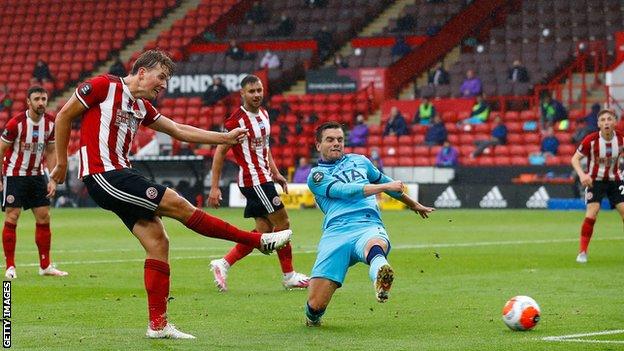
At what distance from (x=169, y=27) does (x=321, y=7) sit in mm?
6810

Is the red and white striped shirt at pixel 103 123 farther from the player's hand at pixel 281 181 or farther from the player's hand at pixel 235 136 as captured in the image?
the player's hand at pixel 281 181

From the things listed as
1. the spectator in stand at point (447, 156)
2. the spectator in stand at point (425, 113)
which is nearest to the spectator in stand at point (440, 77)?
the spectator in stand at point (425, 113)

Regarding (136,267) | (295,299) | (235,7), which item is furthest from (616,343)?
(235,7)

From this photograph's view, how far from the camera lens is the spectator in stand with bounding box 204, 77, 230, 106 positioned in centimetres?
4250

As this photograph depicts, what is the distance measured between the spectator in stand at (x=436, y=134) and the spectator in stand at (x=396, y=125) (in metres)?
1.08

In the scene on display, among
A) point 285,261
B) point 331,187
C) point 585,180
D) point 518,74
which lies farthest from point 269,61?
point 331,187

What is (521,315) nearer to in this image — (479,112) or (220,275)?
(220,275)

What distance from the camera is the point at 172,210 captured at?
29.7 ft

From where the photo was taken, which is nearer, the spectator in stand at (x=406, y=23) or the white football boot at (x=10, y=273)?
the white football boot at (x=10, y=273)

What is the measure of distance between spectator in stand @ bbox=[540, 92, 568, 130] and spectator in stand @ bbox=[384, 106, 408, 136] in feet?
13.7

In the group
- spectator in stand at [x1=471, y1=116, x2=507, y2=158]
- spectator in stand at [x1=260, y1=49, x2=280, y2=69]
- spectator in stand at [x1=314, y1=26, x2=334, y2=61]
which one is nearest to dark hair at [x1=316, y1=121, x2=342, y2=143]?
spectator in stand at [x1=471, y1=116, x2=507, y2=158]

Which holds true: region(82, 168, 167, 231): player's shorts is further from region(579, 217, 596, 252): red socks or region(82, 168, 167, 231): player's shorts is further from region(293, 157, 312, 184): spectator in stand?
region(293, 157, 312, 184): spectator in stand

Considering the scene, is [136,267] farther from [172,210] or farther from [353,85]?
[353,85]

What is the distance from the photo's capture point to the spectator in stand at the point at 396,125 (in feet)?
126
